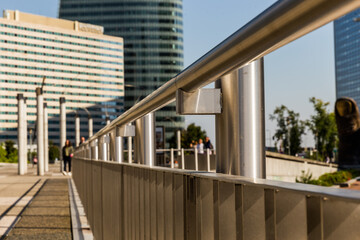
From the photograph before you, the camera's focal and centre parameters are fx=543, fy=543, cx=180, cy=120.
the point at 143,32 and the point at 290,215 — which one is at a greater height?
the point at 143,32

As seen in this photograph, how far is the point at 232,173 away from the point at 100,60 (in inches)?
5764

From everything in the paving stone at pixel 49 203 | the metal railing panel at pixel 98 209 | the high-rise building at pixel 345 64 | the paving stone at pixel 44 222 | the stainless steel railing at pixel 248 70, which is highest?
the high-rise building at pixel 345 64

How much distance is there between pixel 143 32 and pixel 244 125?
435 feet

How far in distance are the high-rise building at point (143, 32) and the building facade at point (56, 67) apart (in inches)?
202

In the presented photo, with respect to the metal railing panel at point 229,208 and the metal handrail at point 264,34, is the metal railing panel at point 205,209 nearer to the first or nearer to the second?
the metal railing panel at point 229,208

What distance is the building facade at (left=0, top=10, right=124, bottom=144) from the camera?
439 ft

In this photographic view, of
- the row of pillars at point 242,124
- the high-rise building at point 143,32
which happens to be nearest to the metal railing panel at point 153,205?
the row of pillars at point 242,124

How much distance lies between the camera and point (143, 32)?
132 metres

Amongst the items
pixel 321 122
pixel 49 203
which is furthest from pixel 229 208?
pixel 321 122

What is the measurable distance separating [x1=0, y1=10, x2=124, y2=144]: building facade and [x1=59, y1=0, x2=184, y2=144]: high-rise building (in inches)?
202

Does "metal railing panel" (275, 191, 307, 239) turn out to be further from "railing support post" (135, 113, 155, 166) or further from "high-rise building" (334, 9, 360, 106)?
"high-rise building" (334, 9, 360, 106)

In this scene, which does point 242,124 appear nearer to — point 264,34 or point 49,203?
point 264,34

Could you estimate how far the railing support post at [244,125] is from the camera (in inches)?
70.9

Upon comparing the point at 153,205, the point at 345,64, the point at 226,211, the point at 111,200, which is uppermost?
the point at 345,64
